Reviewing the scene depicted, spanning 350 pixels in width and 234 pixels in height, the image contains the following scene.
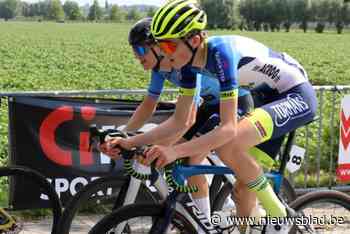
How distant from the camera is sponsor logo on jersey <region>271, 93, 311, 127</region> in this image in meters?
3.61

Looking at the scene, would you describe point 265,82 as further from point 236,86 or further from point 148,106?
point 148,106


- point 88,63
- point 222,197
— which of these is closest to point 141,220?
point 222,197

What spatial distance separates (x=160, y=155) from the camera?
10.0 ft

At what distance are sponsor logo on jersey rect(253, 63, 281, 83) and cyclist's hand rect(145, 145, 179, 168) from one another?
1.01 metres

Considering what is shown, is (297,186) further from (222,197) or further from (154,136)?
(154,136)

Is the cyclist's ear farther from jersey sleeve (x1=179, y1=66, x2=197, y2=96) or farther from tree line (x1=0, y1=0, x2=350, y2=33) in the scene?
tree line (x1=0, y1=0, x2=350, y2=33)

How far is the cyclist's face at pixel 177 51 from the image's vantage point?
3.22 metres

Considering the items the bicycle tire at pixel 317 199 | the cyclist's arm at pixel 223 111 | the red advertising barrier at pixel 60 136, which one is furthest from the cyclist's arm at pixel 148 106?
the red advertising barrier at pixel 60 136

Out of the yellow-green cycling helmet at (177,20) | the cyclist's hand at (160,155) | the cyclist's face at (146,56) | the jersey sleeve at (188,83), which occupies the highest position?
the yellow-green cycling helmet at (177,20)

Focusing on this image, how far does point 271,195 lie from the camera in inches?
141

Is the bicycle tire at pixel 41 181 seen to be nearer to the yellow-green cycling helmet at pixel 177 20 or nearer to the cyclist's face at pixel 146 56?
the cyclist's face at pixel 146 56

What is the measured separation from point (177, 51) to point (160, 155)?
59 cm

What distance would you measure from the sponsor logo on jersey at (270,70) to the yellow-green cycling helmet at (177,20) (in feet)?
2.24

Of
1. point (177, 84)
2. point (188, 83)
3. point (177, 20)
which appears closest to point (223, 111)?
point (188, 83)
